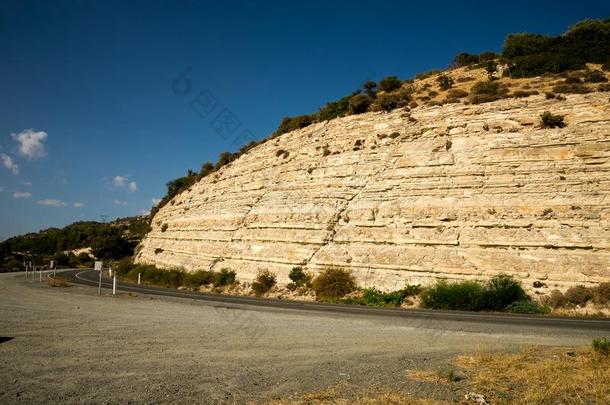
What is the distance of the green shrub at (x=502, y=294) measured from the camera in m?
18.7

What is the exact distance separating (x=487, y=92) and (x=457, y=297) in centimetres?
1728

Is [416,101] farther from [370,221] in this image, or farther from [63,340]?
[63,340]

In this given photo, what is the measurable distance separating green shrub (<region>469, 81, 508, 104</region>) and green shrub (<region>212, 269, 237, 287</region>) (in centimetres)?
2172

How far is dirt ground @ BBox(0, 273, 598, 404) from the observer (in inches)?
222

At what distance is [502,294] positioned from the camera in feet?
61.7

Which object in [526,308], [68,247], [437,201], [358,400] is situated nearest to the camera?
[358,400]

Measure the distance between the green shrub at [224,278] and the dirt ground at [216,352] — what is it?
49.6ft

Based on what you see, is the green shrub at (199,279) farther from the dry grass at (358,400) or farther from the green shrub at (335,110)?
the dry grass at (358,400)

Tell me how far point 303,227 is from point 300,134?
13.0 metres

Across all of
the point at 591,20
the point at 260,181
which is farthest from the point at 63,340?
the point at 591,20

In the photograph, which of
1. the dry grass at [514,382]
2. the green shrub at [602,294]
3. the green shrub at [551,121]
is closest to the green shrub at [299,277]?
the green shrub at [602,294]

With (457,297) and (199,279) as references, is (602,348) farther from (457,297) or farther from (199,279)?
(199,279)

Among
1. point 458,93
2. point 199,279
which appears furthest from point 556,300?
point 199,279

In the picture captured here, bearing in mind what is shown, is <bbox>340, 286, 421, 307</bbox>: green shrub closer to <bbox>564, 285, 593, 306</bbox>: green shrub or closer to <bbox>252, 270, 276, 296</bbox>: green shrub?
<bbox>252, 270, 276, 296</bbox>: green shrub
